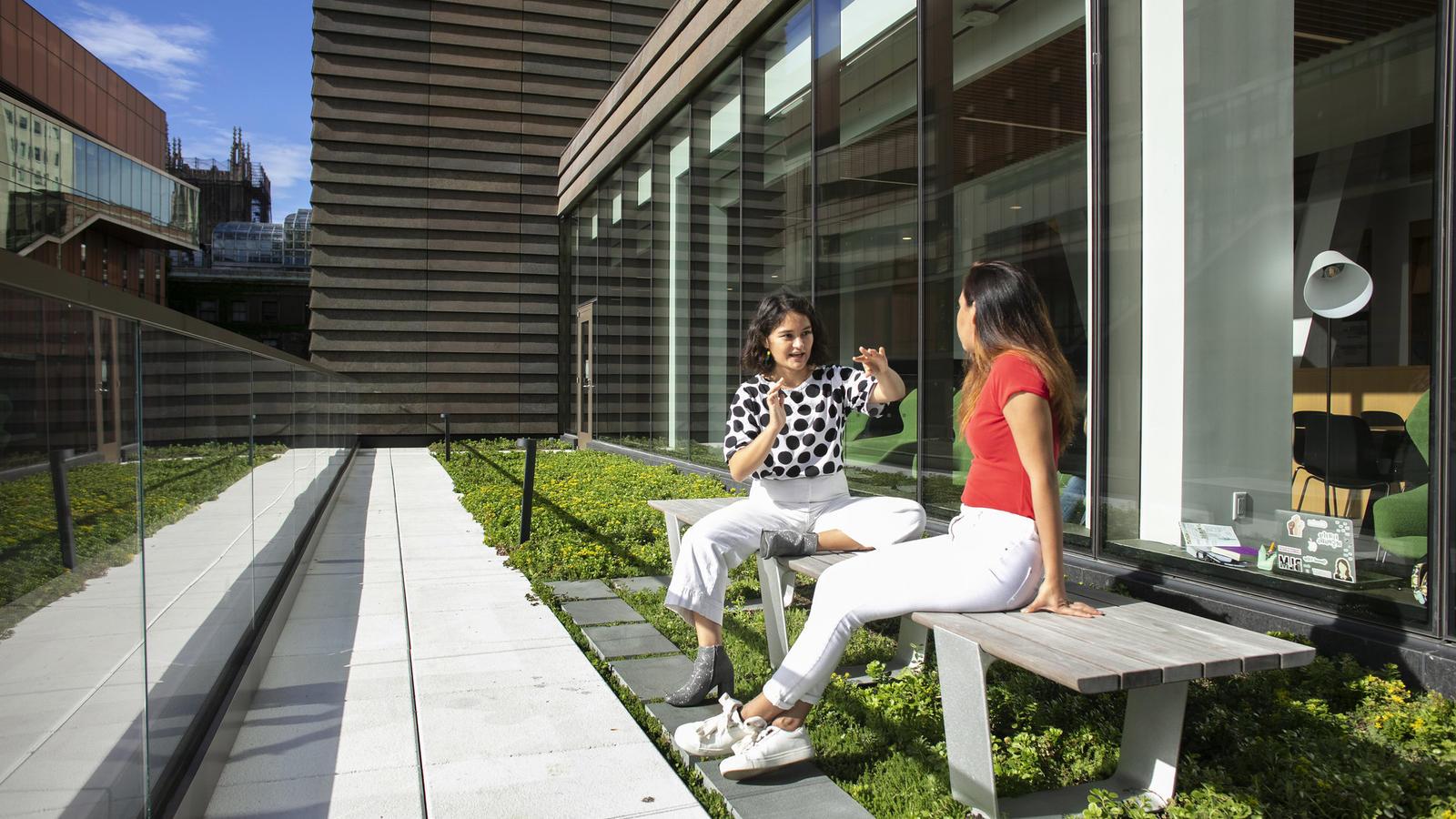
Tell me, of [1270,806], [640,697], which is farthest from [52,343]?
[1270,806]

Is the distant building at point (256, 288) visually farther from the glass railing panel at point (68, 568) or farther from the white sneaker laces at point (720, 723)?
the glass railing panel at point (68, 568)

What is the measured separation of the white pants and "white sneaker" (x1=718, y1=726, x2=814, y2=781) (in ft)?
2.41

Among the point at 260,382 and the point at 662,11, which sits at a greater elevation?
the point at 662,11

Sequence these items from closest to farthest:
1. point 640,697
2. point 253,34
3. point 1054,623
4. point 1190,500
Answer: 1. point 1054,623
2. point 640,697
3. point 1190,500
4. point 253,34

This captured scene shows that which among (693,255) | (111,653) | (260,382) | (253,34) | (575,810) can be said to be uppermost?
(253,34)

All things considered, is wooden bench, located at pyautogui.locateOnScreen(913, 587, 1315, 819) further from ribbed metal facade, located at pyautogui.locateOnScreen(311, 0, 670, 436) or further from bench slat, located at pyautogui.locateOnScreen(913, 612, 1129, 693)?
ribbed metal facade, located at pyautogui.locateOnScreen(311, 0, 670, 436)

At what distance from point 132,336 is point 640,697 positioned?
7.31 ft

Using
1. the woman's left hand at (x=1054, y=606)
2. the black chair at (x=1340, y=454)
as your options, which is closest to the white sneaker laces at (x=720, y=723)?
the woman's left hand at (x=1054, y=606)

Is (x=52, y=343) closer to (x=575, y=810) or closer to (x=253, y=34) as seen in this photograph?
(x=575, y=810)

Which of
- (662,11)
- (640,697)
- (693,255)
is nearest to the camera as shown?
(640,697)

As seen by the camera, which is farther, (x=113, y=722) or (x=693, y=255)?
(x=693, y=255)

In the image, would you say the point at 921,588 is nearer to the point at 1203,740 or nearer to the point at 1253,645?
the point at 1253,645

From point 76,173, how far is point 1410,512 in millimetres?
66691

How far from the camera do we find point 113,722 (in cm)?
229
